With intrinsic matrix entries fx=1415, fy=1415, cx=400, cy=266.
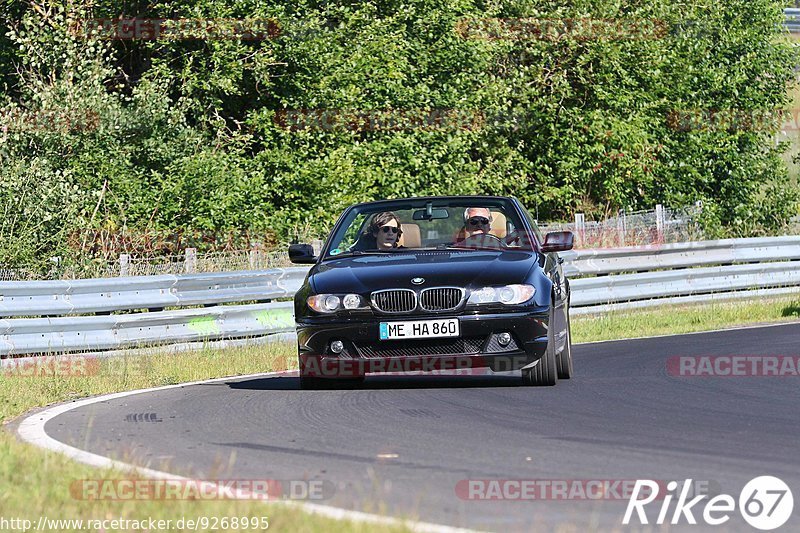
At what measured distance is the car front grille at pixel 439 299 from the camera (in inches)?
387

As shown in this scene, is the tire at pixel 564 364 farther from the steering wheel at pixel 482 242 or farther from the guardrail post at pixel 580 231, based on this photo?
the guardrail post at pixel 580 231

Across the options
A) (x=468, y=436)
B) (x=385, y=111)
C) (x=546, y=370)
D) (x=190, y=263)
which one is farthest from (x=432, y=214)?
(x=385, y=111)

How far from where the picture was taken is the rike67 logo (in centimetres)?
512

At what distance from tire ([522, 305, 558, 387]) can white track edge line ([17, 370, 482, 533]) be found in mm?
3013

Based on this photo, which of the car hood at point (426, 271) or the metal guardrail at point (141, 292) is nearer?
the car hood at point (426, 271)

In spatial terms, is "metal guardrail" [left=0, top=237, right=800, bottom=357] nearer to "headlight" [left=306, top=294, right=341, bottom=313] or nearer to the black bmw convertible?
the black bmw convertible

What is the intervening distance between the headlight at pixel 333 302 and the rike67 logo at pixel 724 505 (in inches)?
170

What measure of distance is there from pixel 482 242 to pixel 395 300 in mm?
1439

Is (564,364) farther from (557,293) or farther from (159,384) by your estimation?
(159,384)

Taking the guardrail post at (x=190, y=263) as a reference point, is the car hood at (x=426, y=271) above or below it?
above

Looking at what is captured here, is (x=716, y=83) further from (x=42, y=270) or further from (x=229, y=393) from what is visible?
(x=229, y=393)

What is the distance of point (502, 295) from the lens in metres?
9.84

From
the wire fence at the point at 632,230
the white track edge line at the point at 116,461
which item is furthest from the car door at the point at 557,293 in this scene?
the wire fence at the point at 632,230

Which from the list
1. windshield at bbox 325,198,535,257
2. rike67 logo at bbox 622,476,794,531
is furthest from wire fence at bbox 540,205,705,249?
rike67 logo at bbox 622,476,794,531
